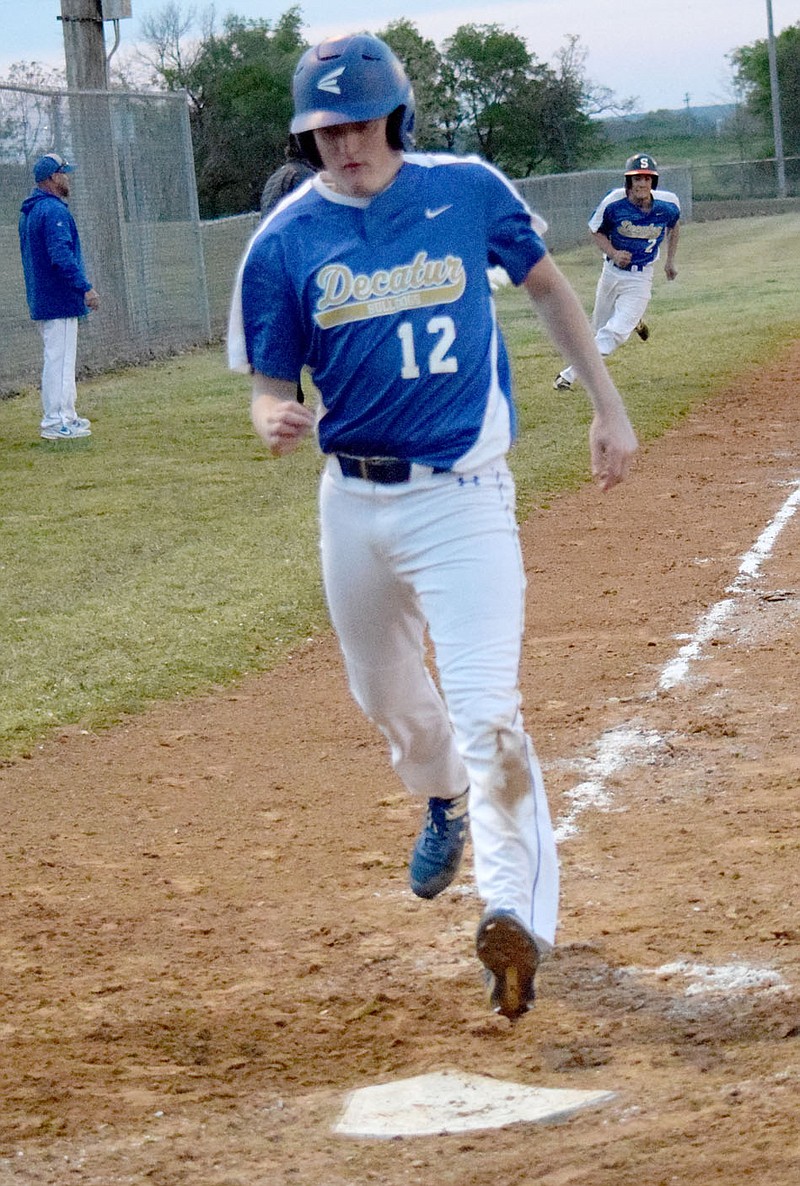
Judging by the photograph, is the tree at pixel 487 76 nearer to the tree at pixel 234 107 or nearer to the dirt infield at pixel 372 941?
the tree at pixel 234 107

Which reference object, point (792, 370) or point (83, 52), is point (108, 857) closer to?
point (792, 370)

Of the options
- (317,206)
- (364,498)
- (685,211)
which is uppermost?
(317,206)

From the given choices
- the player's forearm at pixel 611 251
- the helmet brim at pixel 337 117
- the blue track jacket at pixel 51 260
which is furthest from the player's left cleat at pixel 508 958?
the player's forearm at pixel 611 251

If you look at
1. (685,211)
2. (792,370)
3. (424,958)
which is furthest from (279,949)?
(685,211)

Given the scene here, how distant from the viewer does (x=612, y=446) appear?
373 cm

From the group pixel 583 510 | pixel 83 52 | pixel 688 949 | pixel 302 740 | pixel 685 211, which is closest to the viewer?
pixel 688 949

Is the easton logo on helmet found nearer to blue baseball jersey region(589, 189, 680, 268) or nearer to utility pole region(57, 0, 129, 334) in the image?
blue baseball jersey region(589, 189, 680, 268)

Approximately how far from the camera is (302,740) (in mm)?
6039

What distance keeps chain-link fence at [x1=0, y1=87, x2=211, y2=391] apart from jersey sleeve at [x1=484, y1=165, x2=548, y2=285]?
13.6m

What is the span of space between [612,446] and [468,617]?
1.99 ft

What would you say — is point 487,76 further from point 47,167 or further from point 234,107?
point 47,167

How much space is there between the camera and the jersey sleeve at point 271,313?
3586mm

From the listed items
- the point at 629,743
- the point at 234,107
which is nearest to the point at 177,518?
the point at 629,743

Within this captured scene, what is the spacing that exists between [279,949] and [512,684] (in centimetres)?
123
